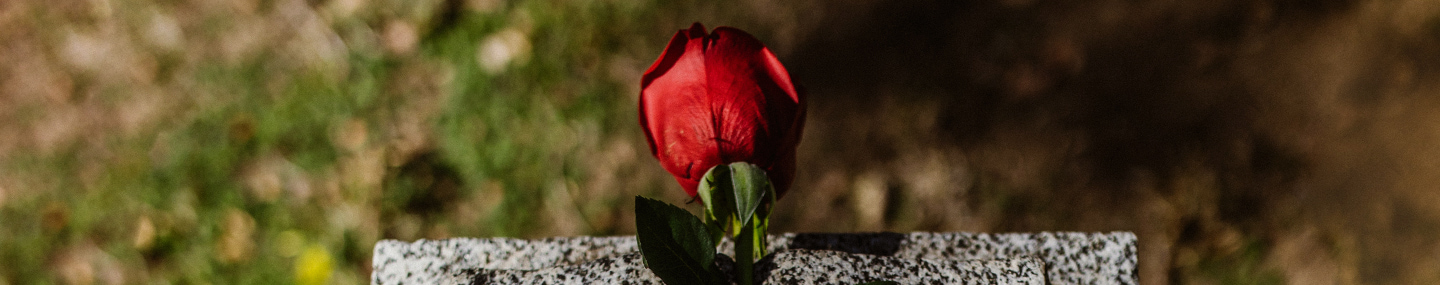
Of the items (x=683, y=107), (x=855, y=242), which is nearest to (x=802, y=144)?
(x=855, y=242)

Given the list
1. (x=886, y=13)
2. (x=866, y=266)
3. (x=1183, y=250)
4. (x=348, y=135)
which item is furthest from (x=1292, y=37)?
(x=348, y=135)

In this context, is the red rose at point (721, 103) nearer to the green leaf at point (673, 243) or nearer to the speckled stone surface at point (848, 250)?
the green leaf at point (673, 243)

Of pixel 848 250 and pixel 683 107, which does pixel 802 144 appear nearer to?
pixel 848 250

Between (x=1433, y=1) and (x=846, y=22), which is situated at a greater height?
(x=846, y=22)

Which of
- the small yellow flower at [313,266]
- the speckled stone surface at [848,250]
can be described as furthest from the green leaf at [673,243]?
the small yellow flower at [313,266]

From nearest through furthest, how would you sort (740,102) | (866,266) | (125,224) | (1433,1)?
(740,102) < (866,266) < (1433,1) < (125,224)

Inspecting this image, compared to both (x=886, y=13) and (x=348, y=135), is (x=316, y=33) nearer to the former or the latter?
(x=348, y=135)

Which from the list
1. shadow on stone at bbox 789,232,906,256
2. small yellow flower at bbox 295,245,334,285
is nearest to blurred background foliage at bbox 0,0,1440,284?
small yellow flower at bbox 295,245,334,285
